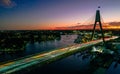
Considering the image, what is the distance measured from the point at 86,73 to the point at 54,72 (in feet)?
29.1

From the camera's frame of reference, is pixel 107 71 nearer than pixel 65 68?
Yes

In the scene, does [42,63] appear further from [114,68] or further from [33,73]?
[114,68]

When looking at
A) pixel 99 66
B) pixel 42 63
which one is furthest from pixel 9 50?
pixel 42 63

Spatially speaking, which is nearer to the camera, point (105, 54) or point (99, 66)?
point (99, 66)

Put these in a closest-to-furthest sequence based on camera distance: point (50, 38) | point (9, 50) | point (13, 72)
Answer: point (13, 72) → point (9, 50) → point (50, 38)

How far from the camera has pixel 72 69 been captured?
50.9m

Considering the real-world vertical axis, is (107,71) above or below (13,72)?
below

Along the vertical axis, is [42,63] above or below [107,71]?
above

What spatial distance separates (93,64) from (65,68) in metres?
10.9

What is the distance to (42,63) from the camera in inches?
1157

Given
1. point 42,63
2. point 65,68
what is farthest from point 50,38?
point 42,63

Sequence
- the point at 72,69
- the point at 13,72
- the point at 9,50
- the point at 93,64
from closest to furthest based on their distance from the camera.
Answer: the point at 13,72
the point at 72,69
the point at 93,64
the point at 9,50

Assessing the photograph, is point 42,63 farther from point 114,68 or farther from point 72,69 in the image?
point 114,68

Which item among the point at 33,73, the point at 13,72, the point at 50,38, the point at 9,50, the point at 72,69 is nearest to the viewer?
the point at 13,72
